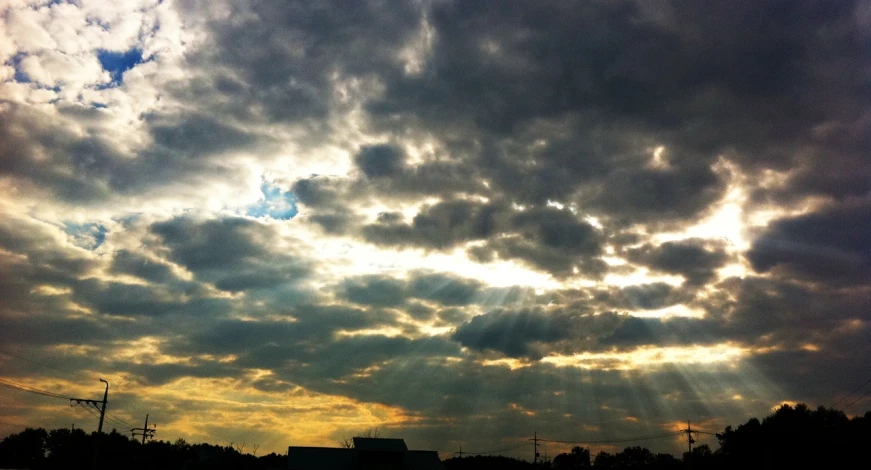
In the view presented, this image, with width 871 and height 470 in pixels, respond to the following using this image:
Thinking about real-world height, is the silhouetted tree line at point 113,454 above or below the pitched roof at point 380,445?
below

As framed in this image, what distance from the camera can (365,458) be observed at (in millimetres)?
90000

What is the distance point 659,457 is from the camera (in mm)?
191375

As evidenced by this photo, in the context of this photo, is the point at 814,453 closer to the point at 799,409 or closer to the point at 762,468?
the point at 762,468

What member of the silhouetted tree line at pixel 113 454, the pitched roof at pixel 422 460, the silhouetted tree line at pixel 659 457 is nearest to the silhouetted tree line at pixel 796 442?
the silhouetted tree line at pixel 659 457

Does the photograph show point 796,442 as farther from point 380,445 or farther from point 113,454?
point 113,454

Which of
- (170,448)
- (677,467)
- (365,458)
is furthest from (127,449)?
(677,467)

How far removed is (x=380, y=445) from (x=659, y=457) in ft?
431

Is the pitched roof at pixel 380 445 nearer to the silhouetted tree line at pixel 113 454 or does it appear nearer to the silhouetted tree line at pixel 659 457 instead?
the silhouetted tree line at pixel 659 457

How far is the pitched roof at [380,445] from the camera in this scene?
9025cm

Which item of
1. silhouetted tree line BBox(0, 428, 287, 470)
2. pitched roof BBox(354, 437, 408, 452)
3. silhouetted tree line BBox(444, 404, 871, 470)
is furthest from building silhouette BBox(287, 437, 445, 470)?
silhouetted tree line BBox(444, 404, 871, 470)

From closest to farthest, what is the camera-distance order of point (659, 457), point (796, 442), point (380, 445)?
point (380, 445) < point (796, 442) < point (659, 457)

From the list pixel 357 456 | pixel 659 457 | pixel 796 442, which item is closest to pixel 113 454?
pixel 357 456

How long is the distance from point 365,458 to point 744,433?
2993 inches

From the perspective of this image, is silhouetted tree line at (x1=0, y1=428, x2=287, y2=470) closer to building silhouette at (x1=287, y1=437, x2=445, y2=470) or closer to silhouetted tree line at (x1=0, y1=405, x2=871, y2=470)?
silhouetted tree line at (x1=0, y1=405, x2=871, y2=470)
